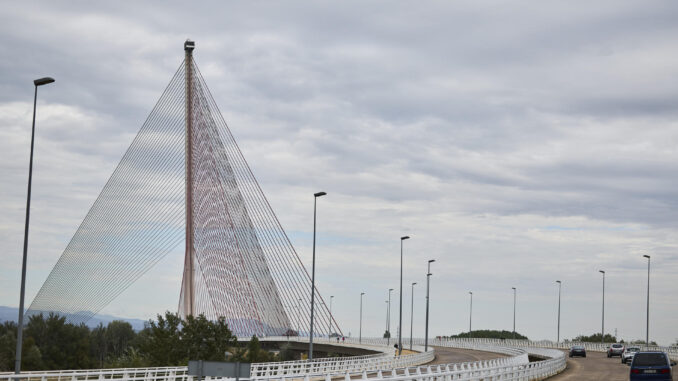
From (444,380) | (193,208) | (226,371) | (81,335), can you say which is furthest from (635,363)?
(81,335)

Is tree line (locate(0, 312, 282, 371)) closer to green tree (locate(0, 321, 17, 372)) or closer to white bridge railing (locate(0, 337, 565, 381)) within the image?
green tree (locate(0, 321, 17, 372))

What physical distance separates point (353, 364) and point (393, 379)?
32032 mm

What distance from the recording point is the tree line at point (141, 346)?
93062 mm

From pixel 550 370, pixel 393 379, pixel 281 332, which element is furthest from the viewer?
pixel 281 332

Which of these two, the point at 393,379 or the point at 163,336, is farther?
the point at 163,336

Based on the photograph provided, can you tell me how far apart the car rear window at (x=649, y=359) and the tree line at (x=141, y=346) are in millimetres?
42779

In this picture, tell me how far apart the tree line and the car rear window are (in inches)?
1684

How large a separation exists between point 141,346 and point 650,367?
259 ft

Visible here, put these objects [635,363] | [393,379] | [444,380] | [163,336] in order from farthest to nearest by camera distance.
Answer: [163,336], [635,363], [444,380], [393,379]

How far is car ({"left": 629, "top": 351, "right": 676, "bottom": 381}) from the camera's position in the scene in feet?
119

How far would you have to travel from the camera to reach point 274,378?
97.0ft

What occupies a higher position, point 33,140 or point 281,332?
point 33,140

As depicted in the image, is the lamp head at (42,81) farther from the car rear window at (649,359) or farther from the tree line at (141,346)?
the tree line at (141,346)

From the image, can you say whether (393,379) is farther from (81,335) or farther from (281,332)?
(81,335)
